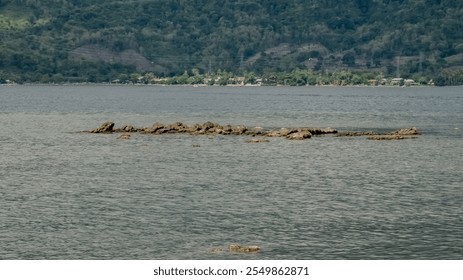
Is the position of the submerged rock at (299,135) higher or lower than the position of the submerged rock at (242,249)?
lower

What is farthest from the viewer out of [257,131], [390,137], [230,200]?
[257,131]

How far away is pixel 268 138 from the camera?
151 metres

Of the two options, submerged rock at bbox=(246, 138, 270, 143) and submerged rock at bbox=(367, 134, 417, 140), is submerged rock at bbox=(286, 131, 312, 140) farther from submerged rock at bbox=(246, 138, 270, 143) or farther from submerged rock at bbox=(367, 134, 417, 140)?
submerged rock at bbox=(367, 134, 417, 140)

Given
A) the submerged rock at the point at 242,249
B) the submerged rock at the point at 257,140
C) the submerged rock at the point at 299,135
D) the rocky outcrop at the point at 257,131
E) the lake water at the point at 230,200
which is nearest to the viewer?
the submerged rock at the point at 242,249

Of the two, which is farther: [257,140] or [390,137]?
[390,137]

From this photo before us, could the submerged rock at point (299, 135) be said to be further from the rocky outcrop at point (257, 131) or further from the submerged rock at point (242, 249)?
the submerged rock at point (242, 249)

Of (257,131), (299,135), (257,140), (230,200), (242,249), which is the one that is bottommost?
(257,131)

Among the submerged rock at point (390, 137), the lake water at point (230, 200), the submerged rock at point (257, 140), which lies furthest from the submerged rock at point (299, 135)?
the submerged rock at point (390, 137)

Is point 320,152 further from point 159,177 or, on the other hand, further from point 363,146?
point 159,177

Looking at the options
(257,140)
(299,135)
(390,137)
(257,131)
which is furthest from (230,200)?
(257,131)

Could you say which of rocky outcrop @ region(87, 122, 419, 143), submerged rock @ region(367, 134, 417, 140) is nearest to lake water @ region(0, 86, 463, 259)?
submerged rock @ region(367, 134, 417, 140)

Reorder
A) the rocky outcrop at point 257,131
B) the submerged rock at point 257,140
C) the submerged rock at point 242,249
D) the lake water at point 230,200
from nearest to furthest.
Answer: the submerged rock at point 242,249 → the lake water at point 230,200 → the submerged rock at point 257,140 → the rocky outcrop at point 257,131

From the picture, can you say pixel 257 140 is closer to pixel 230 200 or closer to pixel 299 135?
pixel 299 135
